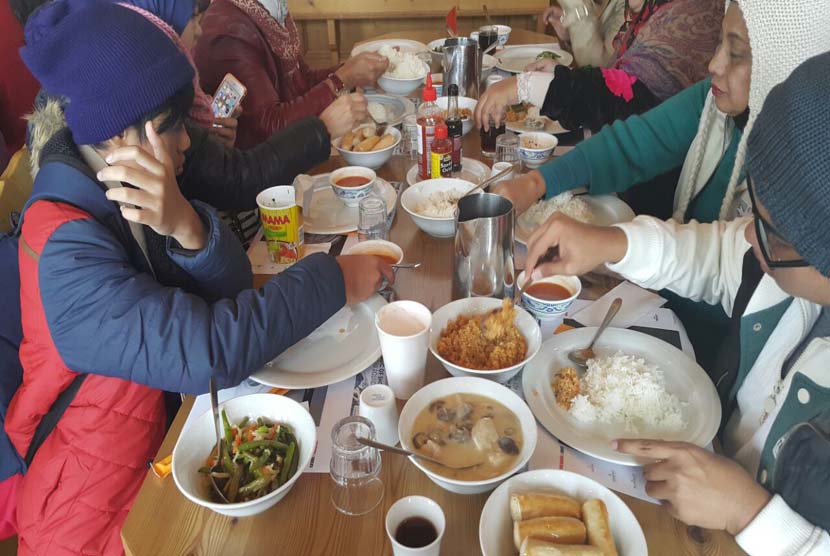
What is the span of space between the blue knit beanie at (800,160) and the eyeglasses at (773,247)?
0.05 m

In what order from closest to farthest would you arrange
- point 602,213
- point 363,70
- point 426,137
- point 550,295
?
point 550,295 < point 602,213 < point 426,137 < point 363,70

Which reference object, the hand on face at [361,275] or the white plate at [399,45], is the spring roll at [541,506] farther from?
the white plate at [399,45]

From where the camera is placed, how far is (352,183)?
1.70m

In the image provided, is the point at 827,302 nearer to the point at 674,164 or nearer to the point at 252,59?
the point at 674,164

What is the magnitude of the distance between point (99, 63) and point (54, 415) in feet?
2.36

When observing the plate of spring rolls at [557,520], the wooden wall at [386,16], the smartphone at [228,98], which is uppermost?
the smartphone at [228,98]

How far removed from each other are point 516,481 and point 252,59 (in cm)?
191

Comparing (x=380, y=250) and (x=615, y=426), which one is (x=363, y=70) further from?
(x=615, y=426)

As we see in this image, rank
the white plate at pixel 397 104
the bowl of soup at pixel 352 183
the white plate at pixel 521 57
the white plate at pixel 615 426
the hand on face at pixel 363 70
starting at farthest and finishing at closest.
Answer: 1. the white plate at pixel 521 57
2. the hand on face at pixel 363 70
3. the white plate at pixel 397 104
4. the bowl of soup at pixel 352 183
5. the white plate at pixel 615 426

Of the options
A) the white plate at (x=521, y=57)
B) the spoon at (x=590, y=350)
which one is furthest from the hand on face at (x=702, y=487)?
the white plate at (x=521, y=57)

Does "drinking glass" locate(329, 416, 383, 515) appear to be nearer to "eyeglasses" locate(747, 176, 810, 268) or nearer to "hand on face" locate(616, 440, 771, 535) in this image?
"hand on face" locate(616, 440, 771, 535)

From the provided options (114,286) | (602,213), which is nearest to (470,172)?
(602,213)

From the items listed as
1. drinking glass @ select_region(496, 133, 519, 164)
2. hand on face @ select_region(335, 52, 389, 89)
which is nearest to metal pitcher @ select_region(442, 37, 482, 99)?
hand on face @ select_region(335, 52, 389, 89)

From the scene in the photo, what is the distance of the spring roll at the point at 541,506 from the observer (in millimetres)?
777
